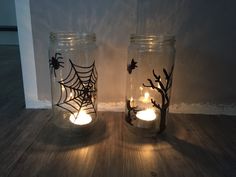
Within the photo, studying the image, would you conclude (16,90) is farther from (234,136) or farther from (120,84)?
(234,136)

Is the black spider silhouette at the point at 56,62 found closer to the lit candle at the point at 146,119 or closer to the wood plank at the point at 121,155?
the wood plank at the point at 121,155

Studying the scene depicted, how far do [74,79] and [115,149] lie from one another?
0.28 meters

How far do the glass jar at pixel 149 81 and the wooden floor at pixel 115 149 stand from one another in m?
0.05

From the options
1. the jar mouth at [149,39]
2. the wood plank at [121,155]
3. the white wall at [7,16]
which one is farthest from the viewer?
the white wall at [7,16]

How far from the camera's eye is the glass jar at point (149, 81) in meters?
0.67

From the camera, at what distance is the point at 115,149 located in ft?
1.95

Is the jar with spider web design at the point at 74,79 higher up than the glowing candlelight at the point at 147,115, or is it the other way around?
the jar with spider web design at the point at 74,79

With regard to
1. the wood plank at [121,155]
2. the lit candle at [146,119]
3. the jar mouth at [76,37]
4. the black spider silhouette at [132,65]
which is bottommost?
the wood plank at [121,155]

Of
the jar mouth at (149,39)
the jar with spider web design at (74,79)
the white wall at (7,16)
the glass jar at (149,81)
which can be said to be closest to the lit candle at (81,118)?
the jar with spider web design at (74,79)

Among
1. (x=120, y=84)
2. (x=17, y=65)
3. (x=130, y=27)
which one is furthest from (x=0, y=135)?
(x=17, y=65)

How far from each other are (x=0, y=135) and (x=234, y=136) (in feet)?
2.26

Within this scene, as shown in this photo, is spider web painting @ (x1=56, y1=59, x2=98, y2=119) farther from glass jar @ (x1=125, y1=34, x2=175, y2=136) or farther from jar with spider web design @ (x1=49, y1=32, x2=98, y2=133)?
glass jar @ (x1=125, y1=34, x2=175, y2=136)

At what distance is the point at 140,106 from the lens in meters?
0.77

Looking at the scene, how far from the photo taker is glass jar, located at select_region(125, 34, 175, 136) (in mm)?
674
